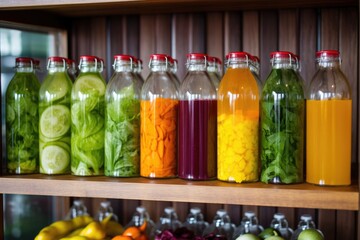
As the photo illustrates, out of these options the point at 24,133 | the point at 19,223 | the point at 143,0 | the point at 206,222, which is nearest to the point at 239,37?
the point at 143,0

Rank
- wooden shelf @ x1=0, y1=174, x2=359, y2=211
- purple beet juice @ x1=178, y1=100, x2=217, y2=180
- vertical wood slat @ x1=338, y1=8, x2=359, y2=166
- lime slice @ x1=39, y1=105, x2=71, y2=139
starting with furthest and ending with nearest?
vertical wood slat @ x1=338, y1=8, x2=359, y2=166 → lime slice @ x1=39, y1=105, x2=71, y2=139 → purple beet juice @ x1=178, y1=100, x2=217, y2=180 → wooden shelf @ x1=0, y1=174, x2=359, y2=211

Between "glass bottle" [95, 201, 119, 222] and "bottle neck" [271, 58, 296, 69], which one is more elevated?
"bottle neck" [271, 58, 296, 69]

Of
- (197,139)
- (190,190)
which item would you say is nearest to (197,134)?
(197,139)

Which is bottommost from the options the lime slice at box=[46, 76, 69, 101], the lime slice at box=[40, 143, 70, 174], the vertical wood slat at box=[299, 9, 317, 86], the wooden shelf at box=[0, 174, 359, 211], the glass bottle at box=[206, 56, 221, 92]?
the wooden shelf at box=[0, 174, 359, 211]

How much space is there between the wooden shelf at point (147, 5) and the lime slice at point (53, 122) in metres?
0.25

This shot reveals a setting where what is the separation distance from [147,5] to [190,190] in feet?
1.68

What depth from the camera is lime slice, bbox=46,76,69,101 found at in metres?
1.25

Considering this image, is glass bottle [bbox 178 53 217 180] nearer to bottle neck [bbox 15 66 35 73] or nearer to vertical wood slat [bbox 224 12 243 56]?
vertical wood slat [bbox 224 12 243 56]

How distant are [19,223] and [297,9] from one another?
48.1 inches

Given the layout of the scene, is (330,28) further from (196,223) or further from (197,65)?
(196,223)

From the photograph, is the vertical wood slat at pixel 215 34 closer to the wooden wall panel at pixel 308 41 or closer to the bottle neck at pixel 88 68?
the wooden wall panel at pixel 308 41

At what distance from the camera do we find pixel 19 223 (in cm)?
185

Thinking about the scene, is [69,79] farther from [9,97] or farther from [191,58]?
[191,58]

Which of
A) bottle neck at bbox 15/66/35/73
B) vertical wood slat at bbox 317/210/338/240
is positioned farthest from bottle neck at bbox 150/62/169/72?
vertical wood slat at bbox 317/210/338/240
